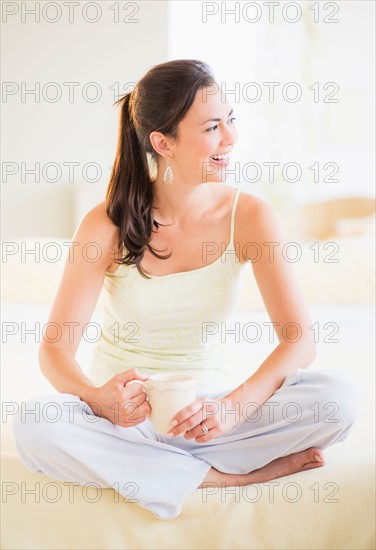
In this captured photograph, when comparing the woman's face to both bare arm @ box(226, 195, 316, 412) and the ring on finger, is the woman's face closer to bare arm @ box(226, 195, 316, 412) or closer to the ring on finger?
bare arm @ box(226, 195, 316, 412)

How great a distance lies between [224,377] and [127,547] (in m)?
0.41

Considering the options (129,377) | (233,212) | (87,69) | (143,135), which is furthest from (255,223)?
(87,69)

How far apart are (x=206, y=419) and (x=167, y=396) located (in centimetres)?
12

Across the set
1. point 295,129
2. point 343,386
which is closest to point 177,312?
point 343,386

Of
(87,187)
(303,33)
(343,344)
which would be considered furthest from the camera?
(303,33)

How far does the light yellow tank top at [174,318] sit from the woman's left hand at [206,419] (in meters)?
0.20

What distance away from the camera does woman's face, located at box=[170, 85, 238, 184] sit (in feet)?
5.19

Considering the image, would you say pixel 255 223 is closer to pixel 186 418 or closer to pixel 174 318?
pixel 174 318

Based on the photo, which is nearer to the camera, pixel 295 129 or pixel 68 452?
pixel 68 452

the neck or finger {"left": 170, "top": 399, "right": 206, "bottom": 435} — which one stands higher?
the neck

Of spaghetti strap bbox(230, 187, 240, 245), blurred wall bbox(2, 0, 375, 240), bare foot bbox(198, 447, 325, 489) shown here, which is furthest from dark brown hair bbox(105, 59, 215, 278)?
blurred wall bbox(2, 0, 375, 240)

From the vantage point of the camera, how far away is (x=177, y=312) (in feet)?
5.34

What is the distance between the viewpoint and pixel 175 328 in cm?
164

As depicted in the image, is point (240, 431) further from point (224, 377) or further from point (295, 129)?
point (295, 129)
